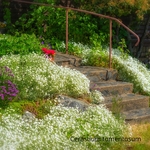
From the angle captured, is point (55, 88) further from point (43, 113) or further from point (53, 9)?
point (53, 9)

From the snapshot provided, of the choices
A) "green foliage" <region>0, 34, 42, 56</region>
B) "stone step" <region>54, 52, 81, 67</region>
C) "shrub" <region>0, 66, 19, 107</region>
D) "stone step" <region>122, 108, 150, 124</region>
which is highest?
"green foliage" <region>0, 34, 42, 56</region>

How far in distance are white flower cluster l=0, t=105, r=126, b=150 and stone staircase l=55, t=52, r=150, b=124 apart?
769 millimetres

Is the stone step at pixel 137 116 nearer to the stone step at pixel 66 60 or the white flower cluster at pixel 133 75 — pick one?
the white flower cluster at pixel 133 75

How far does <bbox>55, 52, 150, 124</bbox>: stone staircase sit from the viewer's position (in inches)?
397

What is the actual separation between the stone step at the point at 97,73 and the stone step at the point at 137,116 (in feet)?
4.05

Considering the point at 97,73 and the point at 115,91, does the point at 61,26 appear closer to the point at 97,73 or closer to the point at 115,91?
the point at 97,73

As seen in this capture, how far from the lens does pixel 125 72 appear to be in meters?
12.1

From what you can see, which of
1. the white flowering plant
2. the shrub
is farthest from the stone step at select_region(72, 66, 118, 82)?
the shrub

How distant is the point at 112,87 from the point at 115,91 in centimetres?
12

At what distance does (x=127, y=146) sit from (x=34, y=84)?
201cm

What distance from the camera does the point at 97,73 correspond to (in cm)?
1130

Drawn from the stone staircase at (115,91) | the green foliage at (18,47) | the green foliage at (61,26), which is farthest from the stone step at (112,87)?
the green foliage at (61,26)

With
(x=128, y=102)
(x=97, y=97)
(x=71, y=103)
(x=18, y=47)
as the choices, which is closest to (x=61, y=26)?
(x=18, y=47)

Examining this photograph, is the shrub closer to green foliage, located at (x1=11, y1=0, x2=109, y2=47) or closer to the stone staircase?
the stone staircase
